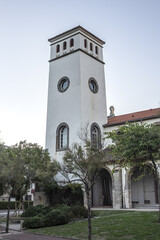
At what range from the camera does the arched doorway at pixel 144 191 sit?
25.7 metres

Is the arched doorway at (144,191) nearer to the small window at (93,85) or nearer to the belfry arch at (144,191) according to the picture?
the belfry arch at (144,191)

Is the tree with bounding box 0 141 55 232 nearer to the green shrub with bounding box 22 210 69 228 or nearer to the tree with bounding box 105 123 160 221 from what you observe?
the green shrub with bounding box 22 210 69 228

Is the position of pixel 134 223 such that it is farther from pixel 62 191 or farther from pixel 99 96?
pixel 99 96

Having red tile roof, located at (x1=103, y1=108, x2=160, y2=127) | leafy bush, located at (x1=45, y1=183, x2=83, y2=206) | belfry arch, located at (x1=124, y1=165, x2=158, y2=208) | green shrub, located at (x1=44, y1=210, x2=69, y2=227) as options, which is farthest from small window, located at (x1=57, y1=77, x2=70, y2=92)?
green shrub, located at (x1=44, y1=210, x2=69, y2=227)

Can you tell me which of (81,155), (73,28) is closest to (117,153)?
(81,155)

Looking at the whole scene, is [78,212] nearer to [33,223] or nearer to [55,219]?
[55,219]

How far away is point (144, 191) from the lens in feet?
87.0

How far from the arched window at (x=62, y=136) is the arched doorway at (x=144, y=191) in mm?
8749

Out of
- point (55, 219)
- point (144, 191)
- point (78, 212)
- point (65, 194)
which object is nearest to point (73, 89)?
point (65, 194)

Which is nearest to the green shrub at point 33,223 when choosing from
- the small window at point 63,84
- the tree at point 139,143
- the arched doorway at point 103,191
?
the tree at point 139,143

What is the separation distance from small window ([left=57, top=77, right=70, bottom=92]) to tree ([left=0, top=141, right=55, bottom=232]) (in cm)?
915

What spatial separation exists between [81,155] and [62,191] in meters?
15.5

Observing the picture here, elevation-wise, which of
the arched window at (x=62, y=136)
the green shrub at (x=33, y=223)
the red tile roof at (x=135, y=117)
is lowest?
the green shrub at (x=33, y=223)

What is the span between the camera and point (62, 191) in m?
25.5
